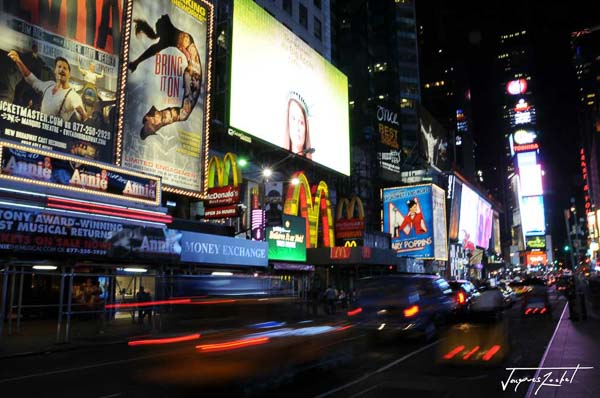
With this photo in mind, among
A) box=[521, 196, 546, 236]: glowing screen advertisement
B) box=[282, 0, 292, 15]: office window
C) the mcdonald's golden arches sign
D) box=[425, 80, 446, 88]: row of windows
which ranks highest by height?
box=[425, 80, 446, 88]: row of windows

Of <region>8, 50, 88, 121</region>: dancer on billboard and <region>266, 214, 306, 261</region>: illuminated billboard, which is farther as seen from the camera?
<region>266, 214, 306, 261</region>: illuminated billboard

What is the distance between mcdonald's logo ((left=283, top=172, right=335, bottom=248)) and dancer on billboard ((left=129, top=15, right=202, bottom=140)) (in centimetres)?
1112

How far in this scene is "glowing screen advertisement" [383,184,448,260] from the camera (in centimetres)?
5722

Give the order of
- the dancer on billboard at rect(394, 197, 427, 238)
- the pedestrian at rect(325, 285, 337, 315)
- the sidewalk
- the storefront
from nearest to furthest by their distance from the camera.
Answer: the sidewalk
the pedestrian at rect(325, 285, 337, 315)
the storefront
the dancer on billboard at rect(394, 197, 427, 238)

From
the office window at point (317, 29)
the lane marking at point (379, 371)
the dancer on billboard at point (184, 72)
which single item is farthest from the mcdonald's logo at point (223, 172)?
the office window at point (317, 29)

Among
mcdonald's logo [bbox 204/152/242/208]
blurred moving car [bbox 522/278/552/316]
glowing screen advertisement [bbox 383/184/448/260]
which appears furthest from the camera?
glowing screen advertisement [bbox 383/184/448/260]

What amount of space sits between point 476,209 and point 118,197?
242ft

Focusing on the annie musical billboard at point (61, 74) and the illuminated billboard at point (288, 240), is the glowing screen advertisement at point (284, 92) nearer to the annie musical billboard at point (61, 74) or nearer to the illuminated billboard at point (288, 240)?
the illuminated billboard at point (288, 240)

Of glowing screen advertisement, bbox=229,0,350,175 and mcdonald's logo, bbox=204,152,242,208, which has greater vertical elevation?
glowing screen advertisement, bbox=229,0,350,175

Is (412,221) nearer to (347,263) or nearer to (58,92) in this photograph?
(347,263)

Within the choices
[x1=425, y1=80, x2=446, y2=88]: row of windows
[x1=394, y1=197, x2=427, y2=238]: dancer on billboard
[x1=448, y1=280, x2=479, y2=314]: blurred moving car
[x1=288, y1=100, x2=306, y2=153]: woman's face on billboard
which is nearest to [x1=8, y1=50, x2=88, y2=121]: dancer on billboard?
[x1=448, y1=280, x2=479, y2=314]: blurred moving car

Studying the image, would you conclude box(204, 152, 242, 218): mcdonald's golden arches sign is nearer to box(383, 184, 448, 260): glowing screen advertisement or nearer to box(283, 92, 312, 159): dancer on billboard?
box(283, 92, 312, 159): dancer on billboard

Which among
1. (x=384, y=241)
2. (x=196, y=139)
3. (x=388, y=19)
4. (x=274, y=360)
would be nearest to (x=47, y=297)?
(x=196, y=139)

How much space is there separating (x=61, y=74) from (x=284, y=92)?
17784 mm
